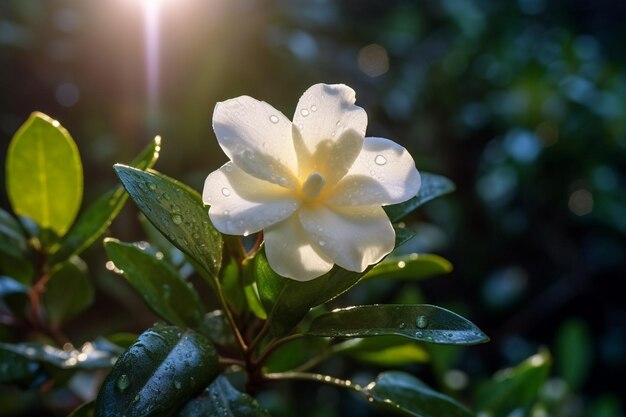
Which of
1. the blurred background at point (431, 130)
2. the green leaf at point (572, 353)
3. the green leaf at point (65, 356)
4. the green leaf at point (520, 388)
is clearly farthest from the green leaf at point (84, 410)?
the green leaf at point (572, 353)

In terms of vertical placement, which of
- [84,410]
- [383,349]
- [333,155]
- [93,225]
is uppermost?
[333,155]

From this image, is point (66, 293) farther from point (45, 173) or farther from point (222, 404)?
point (222, 404)

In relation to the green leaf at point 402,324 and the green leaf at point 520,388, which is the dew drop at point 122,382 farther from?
the green leaf at point 520,388

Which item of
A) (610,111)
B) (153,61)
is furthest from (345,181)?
(610,111)

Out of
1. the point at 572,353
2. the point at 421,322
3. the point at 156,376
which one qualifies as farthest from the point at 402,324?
the point at 572,353

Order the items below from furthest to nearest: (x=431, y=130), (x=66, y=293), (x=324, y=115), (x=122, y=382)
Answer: (x=431, y=130), (x=66, y=293), (x=324, y=115), (x=122, y=382)

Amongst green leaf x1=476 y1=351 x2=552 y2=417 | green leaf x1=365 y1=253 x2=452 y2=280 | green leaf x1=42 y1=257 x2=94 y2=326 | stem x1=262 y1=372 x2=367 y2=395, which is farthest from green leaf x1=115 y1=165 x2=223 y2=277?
green leaf x1=476 y1=351 x2=552 y2=417
